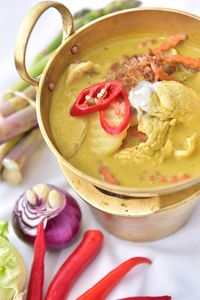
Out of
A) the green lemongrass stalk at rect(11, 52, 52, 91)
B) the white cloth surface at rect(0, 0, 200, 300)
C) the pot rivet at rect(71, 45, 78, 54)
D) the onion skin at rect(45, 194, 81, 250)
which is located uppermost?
the pot rivet at rect(71, 45, 78, 54)

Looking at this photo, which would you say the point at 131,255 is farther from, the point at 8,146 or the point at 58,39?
the point at 58,39

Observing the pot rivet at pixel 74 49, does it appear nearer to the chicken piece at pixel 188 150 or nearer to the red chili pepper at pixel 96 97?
the red chili pepper at pixel 96 97

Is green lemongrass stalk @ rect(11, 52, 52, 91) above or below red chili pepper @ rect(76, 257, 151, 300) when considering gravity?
above

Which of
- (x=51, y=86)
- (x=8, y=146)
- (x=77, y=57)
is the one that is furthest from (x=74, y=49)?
(x=8, y=146)

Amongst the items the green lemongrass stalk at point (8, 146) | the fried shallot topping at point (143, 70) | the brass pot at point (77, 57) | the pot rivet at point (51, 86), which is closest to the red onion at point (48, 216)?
the brass pot at point (77, 57)

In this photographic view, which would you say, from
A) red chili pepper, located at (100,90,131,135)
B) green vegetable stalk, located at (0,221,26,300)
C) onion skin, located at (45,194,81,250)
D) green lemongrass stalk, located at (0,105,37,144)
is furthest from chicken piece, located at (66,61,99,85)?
green vegetable stalk, located at (0,221,26,300)

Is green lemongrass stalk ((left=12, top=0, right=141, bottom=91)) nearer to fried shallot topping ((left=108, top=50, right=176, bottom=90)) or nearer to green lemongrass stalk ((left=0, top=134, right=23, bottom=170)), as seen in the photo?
green lemongrass stalk ((left=0, top=134, right=23, bottom=170))

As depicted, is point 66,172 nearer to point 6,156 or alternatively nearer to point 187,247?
point 6,156
